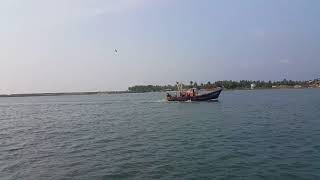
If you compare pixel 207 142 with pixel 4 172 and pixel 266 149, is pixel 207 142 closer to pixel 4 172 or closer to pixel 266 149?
pixel 266 149

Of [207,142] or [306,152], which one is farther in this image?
[207,142]

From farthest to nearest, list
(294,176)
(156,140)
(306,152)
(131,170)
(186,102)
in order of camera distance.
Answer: (186,102)
(156,140)
(306,152)
(131,170)
(294,176)

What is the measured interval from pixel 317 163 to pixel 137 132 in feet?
54.5

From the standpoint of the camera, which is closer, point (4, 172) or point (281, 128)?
point (4, 172)

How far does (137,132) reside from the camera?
109ft

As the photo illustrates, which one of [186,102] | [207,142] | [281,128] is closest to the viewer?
[207,142]

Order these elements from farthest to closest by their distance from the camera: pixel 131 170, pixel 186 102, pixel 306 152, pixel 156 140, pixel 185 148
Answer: pixel 186 102, pixel 156 140, pixel 185 148, pixel 306 152, pixel 131 170

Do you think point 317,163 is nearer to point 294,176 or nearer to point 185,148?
point 294,176

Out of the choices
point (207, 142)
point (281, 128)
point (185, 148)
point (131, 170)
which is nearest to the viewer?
point (131, 170)

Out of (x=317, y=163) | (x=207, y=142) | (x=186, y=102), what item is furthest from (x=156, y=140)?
(x=186, y=102)

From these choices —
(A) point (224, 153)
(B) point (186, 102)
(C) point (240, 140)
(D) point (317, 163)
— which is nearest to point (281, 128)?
(C) point (240, 140)

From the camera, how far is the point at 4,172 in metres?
19.1

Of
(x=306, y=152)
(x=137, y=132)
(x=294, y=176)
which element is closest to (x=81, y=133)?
(x=137, y=132)

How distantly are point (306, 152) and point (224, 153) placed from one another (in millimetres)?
Result: 3771
